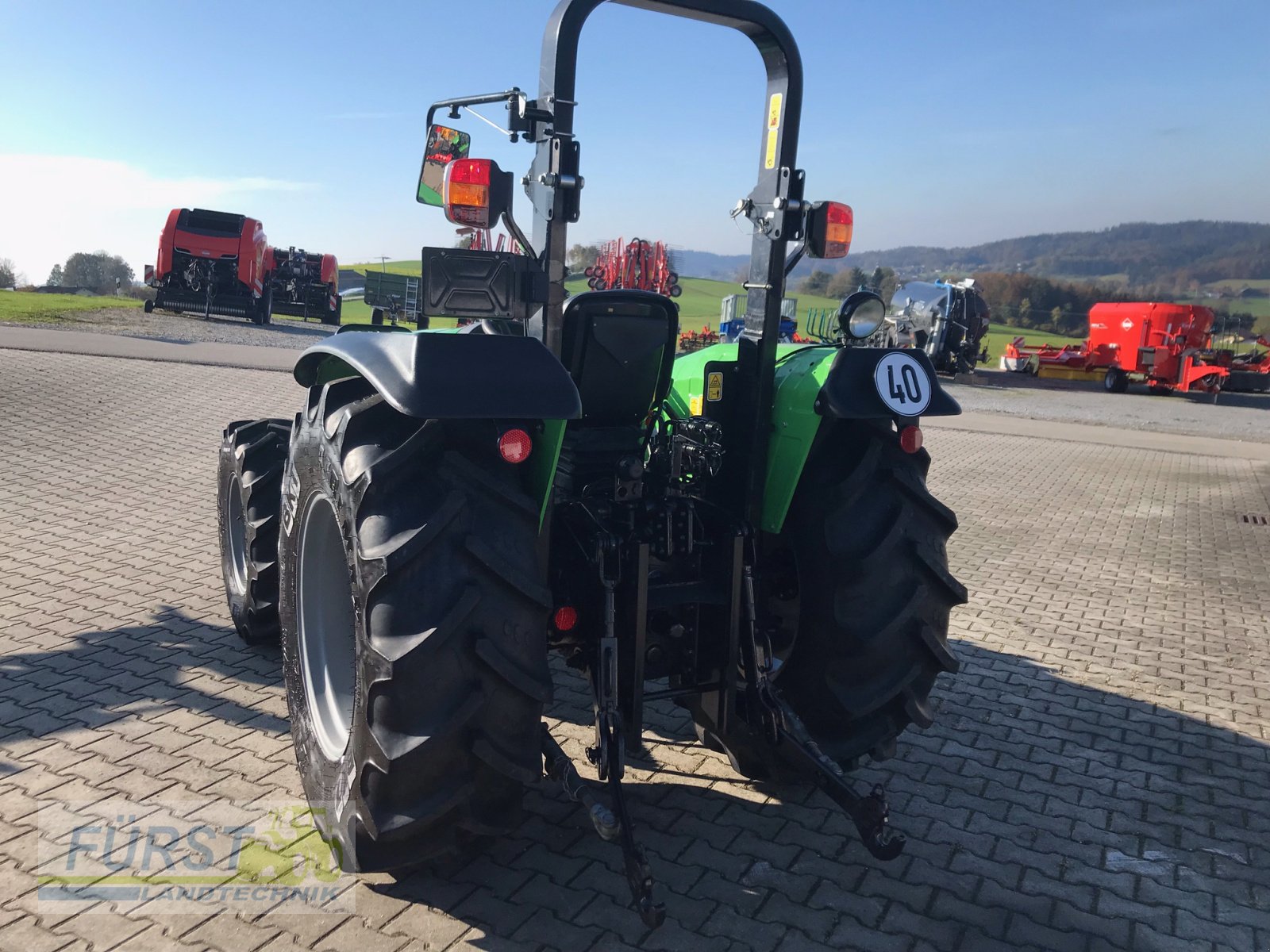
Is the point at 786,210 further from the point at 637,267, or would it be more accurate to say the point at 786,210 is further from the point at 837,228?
the point at 637,267

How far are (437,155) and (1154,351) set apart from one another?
25.5 metres

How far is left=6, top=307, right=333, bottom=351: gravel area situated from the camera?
18.2m

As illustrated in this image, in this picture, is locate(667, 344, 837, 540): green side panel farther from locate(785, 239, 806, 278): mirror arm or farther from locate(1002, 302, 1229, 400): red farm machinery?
locate(1002, 302, 1229, 400): red farm machinery

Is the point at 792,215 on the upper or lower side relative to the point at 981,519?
upper

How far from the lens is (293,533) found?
10.6ft

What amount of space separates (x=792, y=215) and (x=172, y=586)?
160 inches

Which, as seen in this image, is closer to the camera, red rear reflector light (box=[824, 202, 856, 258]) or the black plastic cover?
the black plastic cover

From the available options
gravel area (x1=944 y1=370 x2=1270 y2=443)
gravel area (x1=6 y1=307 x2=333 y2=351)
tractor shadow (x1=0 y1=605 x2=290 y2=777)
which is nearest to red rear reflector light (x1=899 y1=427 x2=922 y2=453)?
tractor shadow (x1=0 y1=605 x2=290 y2=777)

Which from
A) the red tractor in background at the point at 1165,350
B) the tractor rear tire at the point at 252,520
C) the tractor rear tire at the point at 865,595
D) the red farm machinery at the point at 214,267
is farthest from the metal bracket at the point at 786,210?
the red tractor in background at the point at 1165,350

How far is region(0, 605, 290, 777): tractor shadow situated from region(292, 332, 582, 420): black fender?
6.43 feet

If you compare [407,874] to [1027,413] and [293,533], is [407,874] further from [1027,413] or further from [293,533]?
[1027,413]

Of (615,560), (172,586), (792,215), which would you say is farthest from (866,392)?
(172,586)

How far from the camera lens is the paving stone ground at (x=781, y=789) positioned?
2.69 m

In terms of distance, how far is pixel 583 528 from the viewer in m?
3.16
